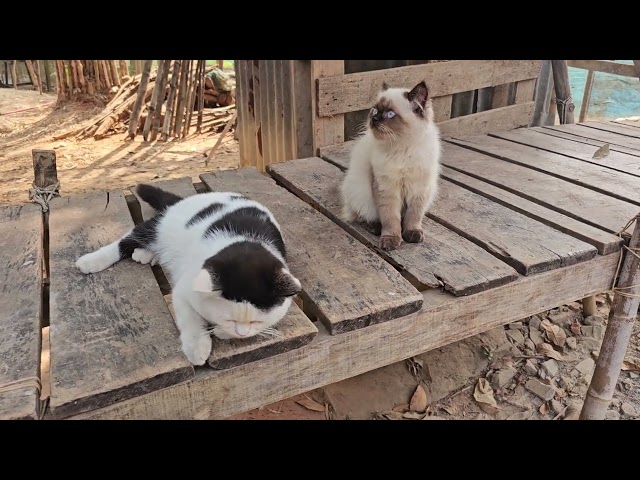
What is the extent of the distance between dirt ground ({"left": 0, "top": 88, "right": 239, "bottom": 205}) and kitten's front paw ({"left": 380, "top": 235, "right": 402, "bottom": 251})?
4.90 meters

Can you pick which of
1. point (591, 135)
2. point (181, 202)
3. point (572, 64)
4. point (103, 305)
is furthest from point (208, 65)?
point (103, 305)

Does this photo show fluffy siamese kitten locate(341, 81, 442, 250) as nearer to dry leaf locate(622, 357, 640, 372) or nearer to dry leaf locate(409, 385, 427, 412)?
dry leaf locate(409, 385, 427, 412)

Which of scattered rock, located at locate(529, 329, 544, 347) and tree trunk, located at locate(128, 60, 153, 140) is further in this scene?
tree trunk, located at locate(128, 60, 153, 140)

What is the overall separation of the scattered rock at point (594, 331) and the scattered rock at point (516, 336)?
48 centimetres

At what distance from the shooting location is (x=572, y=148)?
4.08 meters

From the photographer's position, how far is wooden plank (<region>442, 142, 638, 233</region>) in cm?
282

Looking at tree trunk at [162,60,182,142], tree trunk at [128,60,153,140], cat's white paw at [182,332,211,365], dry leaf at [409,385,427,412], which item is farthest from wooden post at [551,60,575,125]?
tree trunk at [128,60,153,140]

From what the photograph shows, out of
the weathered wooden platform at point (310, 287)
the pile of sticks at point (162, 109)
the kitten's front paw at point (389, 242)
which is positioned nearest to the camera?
the weathered wooden platform at point (310, 287)

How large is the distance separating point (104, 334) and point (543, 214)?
2.35 metres

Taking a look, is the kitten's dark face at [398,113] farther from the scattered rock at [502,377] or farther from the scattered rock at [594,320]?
the scattered rock at [594,320]

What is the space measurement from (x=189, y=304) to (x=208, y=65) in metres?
10.1

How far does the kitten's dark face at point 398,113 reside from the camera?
253 cm

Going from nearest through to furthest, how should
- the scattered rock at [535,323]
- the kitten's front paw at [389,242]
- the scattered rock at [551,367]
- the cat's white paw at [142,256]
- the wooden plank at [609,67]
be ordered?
1. the cat's white paw at [142,256]
2. the kitten's front paw at [389,242]
3. the scattered rock at [551,367]
4. the scattered rock at [535,323]
5. the wooden plank at [609,67]

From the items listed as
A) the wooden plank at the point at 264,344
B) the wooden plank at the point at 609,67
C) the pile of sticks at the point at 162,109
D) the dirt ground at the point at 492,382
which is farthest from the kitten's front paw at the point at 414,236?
the pile of sticks at the point at 162,109
